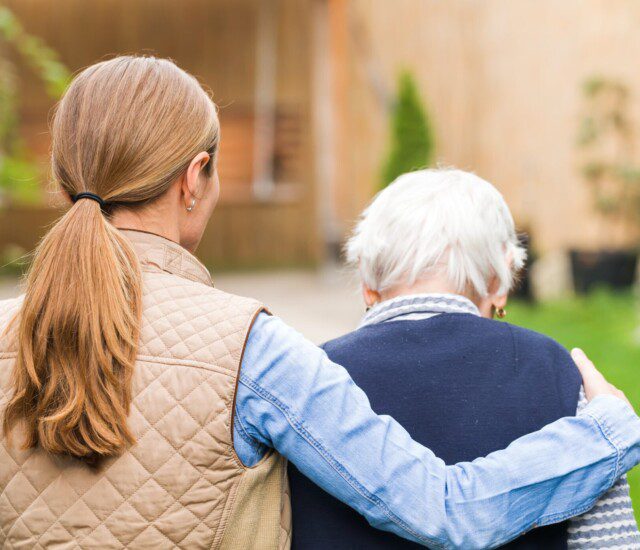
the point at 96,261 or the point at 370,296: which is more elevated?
the point at 96,261

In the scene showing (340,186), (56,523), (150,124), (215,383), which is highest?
(150,124)

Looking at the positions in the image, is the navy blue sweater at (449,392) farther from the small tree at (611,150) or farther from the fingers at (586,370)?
the small tree at (611,150)

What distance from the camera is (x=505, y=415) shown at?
1.60m

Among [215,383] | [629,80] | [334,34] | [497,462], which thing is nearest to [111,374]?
[215,383]

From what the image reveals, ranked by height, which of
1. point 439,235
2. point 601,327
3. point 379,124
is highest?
point 439,235

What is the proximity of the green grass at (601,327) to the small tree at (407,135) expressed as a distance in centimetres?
186

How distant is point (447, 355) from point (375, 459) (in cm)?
34

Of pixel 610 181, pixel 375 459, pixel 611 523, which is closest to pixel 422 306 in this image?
pixel 375 459

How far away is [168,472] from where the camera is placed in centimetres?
136

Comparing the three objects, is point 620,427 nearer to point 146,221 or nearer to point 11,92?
point 146,221

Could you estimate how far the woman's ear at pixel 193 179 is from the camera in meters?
1.53

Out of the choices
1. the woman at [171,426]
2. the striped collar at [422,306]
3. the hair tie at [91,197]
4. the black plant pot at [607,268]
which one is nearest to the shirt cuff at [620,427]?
the woman at [171,426]

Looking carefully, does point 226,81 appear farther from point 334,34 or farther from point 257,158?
point 334,34

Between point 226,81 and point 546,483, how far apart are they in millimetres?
12993
